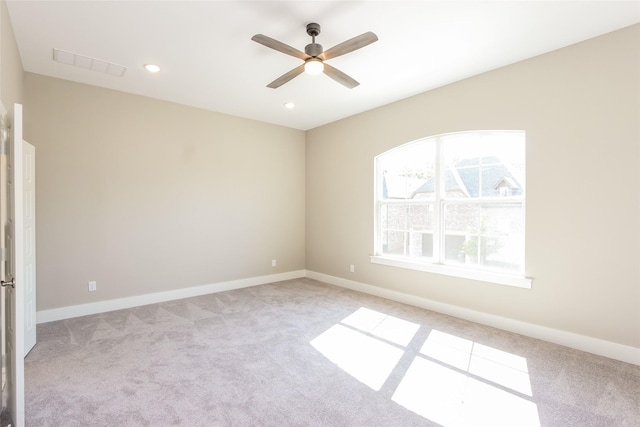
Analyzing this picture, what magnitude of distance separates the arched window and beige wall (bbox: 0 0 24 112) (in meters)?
4.10

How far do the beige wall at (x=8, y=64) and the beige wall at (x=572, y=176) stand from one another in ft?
13.7

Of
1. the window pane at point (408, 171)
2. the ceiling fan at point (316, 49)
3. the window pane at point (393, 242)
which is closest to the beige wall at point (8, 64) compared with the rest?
the ceiling fan at point (316, 49)

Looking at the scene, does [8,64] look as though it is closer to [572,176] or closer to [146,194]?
[146,194]

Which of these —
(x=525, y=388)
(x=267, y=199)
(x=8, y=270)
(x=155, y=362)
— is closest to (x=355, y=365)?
(x=525, y=388)

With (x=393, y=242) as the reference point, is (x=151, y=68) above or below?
above

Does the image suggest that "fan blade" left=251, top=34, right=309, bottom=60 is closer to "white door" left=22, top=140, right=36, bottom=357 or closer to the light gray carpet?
"white door" left=22, top=140, right=36, bottom=357

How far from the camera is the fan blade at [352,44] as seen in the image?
226cm

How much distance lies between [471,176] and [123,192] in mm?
4523

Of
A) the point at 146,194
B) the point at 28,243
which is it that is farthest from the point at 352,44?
the point at 28,243

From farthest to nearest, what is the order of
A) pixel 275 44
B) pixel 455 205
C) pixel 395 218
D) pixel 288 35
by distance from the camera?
pixel 395 218
pixel 455 205
pixel 288 35
pixel 275 44

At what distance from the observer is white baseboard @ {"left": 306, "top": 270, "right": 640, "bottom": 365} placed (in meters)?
2.64

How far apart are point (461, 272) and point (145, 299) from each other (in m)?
4.21

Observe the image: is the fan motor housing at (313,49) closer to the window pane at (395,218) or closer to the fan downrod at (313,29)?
the fan downrod at (313,29)

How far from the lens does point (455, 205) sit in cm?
382
